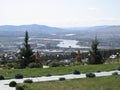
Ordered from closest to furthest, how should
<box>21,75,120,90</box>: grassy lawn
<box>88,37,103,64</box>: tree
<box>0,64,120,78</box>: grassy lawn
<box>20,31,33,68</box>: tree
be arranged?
<box>21,75,120,90</box>: grassy lawn → <box>0,64,120,78</box>: grassy lawn → <box>20,31,33,68</box>: tree → <box>88,37,103,64</box>: tree

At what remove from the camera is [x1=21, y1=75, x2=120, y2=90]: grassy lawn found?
22.0m

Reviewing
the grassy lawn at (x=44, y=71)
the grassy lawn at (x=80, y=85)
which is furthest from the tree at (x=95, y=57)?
the grassy lawn at (x=80, y=85)

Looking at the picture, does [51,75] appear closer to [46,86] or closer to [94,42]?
[46,86]

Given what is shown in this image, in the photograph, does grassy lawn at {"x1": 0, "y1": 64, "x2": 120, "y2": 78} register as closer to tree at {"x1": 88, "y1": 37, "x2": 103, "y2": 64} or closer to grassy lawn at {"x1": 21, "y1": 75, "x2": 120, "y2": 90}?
grassy lawn at {"x1": 21, "y1": 75, "x2": 120, "y2": 90}

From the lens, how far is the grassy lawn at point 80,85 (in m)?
22.0

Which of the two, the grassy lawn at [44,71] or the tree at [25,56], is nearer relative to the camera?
the grassy lawn at [44,71]

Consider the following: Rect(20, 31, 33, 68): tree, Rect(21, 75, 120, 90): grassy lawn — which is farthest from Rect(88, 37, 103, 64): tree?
Rect(21, 75, 120, 90): grassy lawn

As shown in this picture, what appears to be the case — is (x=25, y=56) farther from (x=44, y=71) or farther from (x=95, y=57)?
(x=44, y=71)

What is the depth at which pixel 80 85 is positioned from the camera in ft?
76.1

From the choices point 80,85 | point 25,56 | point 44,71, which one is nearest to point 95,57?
point 25,56

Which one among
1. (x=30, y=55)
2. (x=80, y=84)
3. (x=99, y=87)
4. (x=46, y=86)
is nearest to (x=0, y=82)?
(x=46, y=86)

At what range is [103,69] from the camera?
3297cm

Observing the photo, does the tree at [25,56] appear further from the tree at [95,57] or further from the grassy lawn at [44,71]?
the grassy lawn at [44,71]

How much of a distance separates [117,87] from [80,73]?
28.2ft
